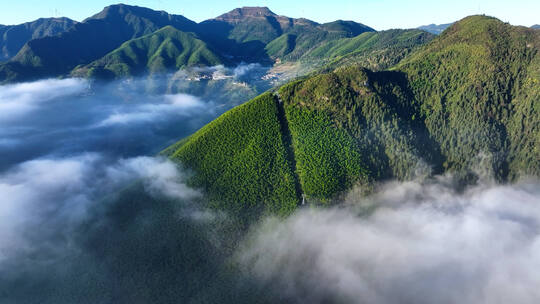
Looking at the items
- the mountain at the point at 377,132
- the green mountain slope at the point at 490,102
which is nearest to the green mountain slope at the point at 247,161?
the mountain at the point at 377,132

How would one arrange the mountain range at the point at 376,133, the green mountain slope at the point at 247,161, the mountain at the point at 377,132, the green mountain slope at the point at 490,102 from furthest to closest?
the green mountain slope at the point at 490,102 < the mountain at the point at 377,132 < the mountain range at the point at 376,133 < the green mountain slope at the point at 247,161

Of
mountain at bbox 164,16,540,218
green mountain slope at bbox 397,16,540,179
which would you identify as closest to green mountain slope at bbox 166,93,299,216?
mountain at bbox 164,16,540,218

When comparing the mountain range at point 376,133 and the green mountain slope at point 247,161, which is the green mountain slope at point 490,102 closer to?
the mountain range at point 376,133

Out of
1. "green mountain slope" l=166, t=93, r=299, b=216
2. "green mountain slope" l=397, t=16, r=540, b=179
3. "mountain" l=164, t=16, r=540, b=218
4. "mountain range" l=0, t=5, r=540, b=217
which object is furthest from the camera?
"green mountain slope" l=397, t=16, r=540, b=179

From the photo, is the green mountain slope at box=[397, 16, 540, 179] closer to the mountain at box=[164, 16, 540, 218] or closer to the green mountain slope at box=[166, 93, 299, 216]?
the mountain at box=[164, 16, 540, 218]

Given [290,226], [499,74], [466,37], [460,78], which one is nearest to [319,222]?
[290,226]

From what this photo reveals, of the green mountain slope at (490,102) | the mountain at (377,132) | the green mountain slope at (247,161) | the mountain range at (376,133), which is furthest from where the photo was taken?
the green mountain slope at (490,102)

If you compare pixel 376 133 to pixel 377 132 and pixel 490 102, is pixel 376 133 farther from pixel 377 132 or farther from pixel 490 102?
pixel 490 102

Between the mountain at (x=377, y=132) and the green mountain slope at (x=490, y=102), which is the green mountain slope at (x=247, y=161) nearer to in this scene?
the mountain at (x=377, y=132)

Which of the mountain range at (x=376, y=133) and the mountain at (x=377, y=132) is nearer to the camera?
the mountain range at (x=376, y=133)
